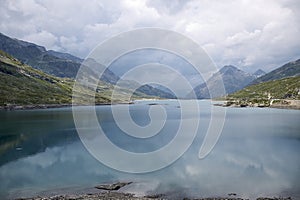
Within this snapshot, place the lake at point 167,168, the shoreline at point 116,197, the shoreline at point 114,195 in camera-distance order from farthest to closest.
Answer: the lake at point 167,168, the shoreline at point 114,195, the shoreline at point 116,197

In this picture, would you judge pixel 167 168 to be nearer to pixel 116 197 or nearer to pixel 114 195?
pixel 114 195

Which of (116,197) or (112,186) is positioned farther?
(112,186)

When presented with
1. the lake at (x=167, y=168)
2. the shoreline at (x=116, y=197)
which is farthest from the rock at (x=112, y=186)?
the shoreline at (x=116, y=197)

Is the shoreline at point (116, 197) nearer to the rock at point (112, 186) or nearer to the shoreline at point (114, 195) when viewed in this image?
the shoreline at point (114, 195)

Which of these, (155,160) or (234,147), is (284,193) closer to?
(155,160)

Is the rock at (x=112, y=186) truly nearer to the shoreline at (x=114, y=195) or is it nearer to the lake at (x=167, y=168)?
the shoreline at (x=114, y=195)

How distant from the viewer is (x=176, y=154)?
64.2m

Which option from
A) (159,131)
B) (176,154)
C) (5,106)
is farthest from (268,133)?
(5,106)

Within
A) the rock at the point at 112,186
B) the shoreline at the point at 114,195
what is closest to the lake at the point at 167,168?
the shoreline at the point at 114,195

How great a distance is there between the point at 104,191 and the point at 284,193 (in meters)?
23.5

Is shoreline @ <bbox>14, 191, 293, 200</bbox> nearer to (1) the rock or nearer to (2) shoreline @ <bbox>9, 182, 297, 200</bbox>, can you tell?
(2) shoreline @ <bbox>9, 182, 297, 200</bbox>

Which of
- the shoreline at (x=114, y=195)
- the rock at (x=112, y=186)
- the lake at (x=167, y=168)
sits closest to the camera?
the shoreline at (x=114, y=195)

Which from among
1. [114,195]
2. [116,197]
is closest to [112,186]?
[114,195]

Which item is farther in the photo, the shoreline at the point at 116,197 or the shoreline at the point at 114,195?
the shoreline at the point at 114,195
